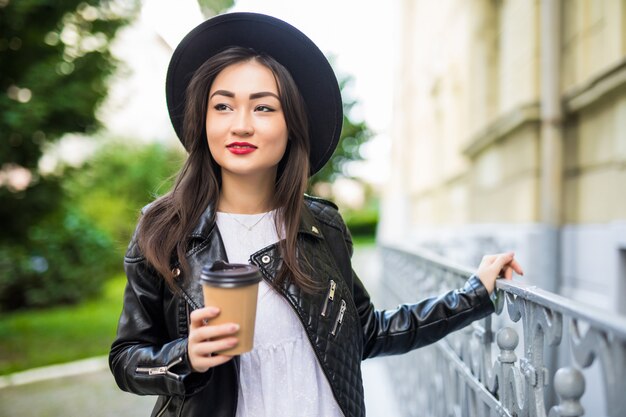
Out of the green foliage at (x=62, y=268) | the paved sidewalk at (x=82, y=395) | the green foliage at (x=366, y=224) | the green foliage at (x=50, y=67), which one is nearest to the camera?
the paved sidewalk at (x=82, y=395)

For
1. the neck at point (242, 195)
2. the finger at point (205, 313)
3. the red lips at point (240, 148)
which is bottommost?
the finger at point (205, 313)

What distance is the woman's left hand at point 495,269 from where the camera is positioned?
1.67 metres

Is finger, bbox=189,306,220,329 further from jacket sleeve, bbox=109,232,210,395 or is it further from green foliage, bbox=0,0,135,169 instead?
green foliage, bbox=0,0,135,169

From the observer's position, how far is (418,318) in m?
1.73

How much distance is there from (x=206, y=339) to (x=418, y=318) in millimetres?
760

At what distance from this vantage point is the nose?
1.54 m

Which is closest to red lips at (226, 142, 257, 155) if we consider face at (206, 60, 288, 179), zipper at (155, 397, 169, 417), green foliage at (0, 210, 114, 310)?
face at (206, 60, 288, 179)

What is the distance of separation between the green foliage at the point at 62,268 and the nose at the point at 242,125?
8.22 metres

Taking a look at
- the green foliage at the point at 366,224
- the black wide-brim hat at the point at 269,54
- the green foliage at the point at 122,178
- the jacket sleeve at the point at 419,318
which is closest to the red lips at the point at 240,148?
the black wide-brim hat at the point at 269,54

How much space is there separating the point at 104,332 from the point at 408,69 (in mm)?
9970

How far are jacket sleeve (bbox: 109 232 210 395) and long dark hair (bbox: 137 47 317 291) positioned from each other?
0.19ft

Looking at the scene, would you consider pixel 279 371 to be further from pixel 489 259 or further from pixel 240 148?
pixel 489 259

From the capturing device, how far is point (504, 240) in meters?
4.92

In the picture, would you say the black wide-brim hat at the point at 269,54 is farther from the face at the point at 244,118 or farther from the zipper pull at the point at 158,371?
the zipper pull at the point at 158,371
